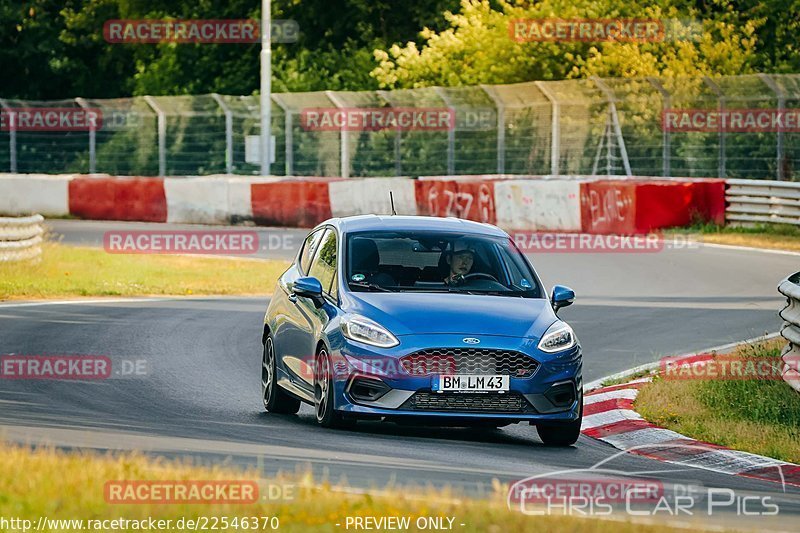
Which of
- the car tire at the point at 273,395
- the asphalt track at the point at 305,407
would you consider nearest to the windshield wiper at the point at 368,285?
the asphalt track at the point at 305,407

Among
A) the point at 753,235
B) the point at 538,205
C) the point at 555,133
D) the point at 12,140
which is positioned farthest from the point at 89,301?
the point at 12,140

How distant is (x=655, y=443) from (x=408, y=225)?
2.39 m

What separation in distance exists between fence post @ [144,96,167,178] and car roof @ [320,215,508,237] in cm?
2886

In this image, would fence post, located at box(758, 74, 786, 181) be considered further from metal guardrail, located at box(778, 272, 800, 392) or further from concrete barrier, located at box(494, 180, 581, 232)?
metal guardrail, located at box(778, 272, 800, 392)

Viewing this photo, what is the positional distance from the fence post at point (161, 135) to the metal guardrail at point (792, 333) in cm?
2967

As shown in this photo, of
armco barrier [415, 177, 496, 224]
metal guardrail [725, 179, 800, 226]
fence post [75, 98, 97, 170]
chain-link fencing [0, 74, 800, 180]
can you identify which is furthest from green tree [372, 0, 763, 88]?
metal guardrail [725, 179, 800, 226]

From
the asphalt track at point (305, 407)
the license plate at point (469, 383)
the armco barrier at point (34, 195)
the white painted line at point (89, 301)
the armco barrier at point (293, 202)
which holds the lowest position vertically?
the armco barrier at point (34, 195)

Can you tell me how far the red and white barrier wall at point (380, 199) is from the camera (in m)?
30.6

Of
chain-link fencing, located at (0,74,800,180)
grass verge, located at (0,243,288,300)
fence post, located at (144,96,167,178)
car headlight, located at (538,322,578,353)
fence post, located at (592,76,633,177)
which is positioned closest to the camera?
car headlight, located at (538,322,578,353)

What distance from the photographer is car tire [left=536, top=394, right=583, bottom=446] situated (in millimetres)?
11219

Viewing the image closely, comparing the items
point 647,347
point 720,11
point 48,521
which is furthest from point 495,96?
point 48,521

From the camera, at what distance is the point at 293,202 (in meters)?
34.6

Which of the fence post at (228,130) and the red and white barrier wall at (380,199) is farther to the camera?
the fence post at (228,130)

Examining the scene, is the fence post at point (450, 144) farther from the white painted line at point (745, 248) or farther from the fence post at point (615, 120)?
the white painted line at point (745, 248)
